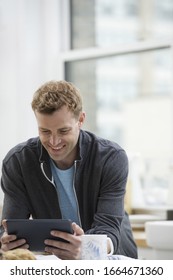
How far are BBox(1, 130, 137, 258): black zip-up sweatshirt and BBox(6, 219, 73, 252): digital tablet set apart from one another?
0.28 metres

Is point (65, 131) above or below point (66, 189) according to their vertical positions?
above

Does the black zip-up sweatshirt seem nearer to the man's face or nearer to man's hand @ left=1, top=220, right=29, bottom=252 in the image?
the man's face

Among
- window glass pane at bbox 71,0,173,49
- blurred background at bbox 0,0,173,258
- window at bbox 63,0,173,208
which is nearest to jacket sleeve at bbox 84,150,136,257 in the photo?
blurred background at bbox 0,0,173,258

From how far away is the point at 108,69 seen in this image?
4406mm

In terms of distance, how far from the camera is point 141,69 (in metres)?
4.23

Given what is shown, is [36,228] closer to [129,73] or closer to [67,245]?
[67,245]

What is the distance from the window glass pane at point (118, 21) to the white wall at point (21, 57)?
180mm

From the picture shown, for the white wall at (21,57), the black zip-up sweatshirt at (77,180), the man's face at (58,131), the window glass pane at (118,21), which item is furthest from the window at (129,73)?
the man's face at (58,131)

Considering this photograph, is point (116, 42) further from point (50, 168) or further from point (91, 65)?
point (50, 168)

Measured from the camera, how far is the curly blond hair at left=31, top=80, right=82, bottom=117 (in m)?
1.81

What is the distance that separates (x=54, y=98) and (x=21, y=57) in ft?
8.49

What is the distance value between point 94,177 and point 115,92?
7.91 ft

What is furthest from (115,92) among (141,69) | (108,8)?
(108,8)

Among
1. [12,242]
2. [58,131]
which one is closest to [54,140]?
[58,131]
